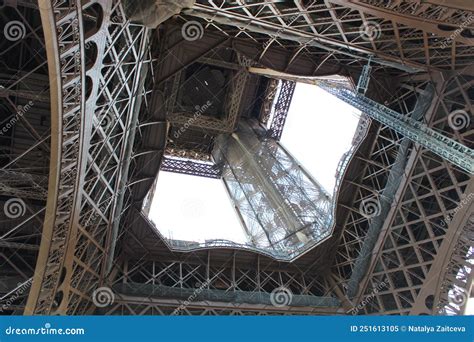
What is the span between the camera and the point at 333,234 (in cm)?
2509

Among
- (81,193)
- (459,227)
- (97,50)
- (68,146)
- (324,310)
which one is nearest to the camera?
(97,50)

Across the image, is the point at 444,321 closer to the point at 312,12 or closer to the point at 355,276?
the point at 312,12

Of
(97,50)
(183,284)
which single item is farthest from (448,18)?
(183,284)

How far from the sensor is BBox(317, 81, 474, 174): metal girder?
1506 cm

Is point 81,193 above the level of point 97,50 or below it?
below

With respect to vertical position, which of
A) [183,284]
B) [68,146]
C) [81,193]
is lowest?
[183,284]

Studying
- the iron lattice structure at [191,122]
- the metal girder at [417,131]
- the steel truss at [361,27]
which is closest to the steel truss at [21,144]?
the iron lattice structure at [191,122]

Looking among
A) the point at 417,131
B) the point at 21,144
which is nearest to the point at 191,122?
the point at 21,144

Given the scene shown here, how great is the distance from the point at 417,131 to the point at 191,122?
585 inches

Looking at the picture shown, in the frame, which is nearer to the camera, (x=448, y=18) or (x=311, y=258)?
(x=448, y=18)

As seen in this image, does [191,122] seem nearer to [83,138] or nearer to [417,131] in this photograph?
[83,138]

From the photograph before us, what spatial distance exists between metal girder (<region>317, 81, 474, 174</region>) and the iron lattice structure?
2.44 ft

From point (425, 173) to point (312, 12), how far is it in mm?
9351

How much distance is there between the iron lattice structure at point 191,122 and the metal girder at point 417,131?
743 mm
